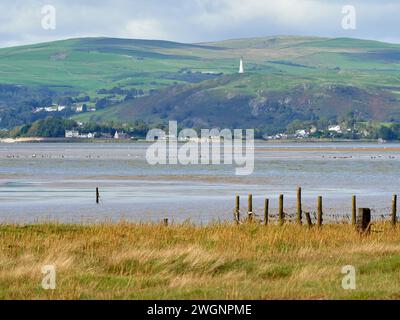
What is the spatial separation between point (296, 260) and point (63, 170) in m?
98.5

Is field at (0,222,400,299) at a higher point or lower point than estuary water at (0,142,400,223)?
higher

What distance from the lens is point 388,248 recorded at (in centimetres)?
2862

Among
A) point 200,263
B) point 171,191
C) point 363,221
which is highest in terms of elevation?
point 200,263

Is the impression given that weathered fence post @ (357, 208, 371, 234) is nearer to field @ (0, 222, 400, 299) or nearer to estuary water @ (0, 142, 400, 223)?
field @ (0, 222, 400, 299)

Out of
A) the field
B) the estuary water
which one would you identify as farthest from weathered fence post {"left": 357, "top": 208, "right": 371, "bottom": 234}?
the estuary water

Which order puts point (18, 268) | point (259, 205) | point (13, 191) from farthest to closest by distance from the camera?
1. point (13, 191)
2. point (259, 205)
3. point (18, 268)

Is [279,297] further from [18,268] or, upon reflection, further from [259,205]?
[259,205]

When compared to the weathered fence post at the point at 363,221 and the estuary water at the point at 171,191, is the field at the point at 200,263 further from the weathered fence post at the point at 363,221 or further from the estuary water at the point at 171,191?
the estuary water at the point at 171,191

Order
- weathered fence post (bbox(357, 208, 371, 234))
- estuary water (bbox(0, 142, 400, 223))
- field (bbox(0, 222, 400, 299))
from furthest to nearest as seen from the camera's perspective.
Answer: estuary water (bbox(0, 142, 400, 223)) → weathered fence post (bbox(357, 208, 371, 234)) → field (bbox(0, 222, 400, 299))

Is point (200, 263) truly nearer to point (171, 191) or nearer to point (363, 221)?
point (363, 221)

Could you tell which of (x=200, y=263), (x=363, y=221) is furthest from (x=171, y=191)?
(x=200, y=263)

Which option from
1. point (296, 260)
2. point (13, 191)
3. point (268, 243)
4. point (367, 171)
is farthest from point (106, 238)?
point (367, 171)

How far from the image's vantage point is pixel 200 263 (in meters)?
25.4

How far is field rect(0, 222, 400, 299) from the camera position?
70.1ft
